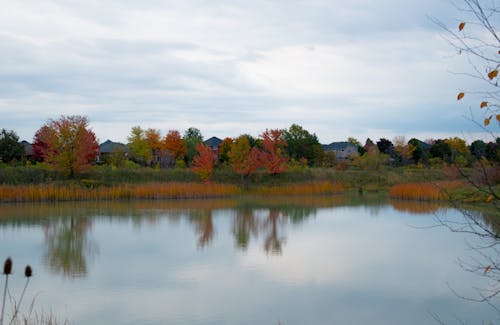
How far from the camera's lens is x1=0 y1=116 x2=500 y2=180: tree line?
30781 mm

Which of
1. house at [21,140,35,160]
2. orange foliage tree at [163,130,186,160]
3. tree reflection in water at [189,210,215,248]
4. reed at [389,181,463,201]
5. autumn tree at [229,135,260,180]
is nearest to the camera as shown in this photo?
tree reflection in water at [189,210,215,248]

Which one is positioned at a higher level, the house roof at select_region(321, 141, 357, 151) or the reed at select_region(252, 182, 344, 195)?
the house roof at select_region(321, 141, 357, 151)

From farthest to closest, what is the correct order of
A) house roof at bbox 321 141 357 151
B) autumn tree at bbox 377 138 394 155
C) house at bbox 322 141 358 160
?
house roof at bbox 321 141 357 151
house at bbox 322 141 358 160
autumn tree at bbox 377 138 394 155

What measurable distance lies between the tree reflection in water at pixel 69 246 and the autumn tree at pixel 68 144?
11747mm

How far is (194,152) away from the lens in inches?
1951

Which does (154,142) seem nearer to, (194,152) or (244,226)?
(194,152)

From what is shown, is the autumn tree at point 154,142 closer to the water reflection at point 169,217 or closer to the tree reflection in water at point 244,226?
the water reflection at point 169,217

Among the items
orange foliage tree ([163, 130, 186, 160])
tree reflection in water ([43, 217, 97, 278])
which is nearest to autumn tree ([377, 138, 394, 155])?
orange foliage tree ([163, 130, 186, 160])

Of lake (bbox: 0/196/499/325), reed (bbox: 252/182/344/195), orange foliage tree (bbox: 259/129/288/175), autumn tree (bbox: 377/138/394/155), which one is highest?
autumn tree (bbox: 377/138/394/155)

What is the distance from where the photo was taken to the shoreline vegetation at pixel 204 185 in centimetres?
2552

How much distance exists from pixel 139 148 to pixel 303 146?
1535 centimetres

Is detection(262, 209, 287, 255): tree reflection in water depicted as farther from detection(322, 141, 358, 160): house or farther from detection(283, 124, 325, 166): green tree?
detection(322, 141, 358, 160): house

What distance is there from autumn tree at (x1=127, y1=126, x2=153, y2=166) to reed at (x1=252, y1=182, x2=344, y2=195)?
15.4m

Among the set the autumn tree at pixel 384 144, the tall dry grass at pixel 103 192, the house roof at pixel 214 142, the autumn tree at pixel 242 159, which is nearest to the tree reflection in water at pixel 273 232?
the tall dry grass at pixel 103 192
